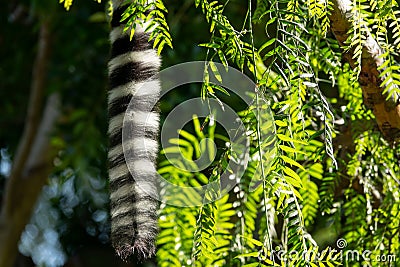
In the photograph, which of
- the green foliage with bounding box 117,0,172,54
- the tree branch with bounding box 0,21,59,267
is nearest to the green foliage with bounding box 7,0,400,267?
the green foliage with bounding box 117,0,172,54

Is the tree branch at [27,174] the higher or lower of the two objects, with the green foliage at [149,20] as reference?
higher

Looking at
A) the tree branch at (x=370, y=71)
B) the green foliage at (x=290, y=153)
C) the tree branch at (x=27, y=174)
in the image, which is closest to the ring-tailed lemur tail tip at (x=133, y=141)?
the green foliage at (x=290, y=153)

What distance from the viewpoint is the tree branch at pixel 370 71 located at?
0.73 metres

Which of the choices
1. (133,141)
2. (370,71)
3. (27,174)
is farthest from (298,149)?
(27,174)

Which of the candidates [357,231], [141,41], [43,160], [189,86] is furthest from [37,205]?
[141,41]

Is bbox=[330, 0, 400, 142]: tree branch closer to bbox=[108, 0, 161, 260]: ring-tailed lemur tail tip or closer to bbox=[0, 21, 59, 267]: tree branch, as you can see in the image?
bbox=[108, 0, 161, 260]: ring-tailed lemur tail tip

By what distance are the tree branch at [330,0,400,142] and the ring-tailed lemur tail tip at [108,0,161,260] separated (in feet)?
0.61

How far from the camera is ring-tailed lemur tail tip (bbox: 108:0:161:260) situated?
1.96 feet

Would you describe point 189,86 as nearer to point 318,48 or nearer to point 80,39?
point 80,39

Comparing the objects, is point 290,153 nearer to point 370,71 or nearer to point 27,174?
point 370,71

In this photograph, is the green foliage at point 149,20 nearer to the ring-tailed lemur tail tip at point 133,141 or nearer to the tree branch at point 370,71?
the ring-tailed lemur tail tip at point 133,141

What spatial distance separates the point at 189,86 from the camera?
78.2 inches

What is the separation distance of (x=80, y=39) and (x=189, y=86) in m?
0.36

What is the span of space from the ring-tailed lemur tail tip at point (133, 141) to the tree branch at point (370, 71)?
0.19 metres
